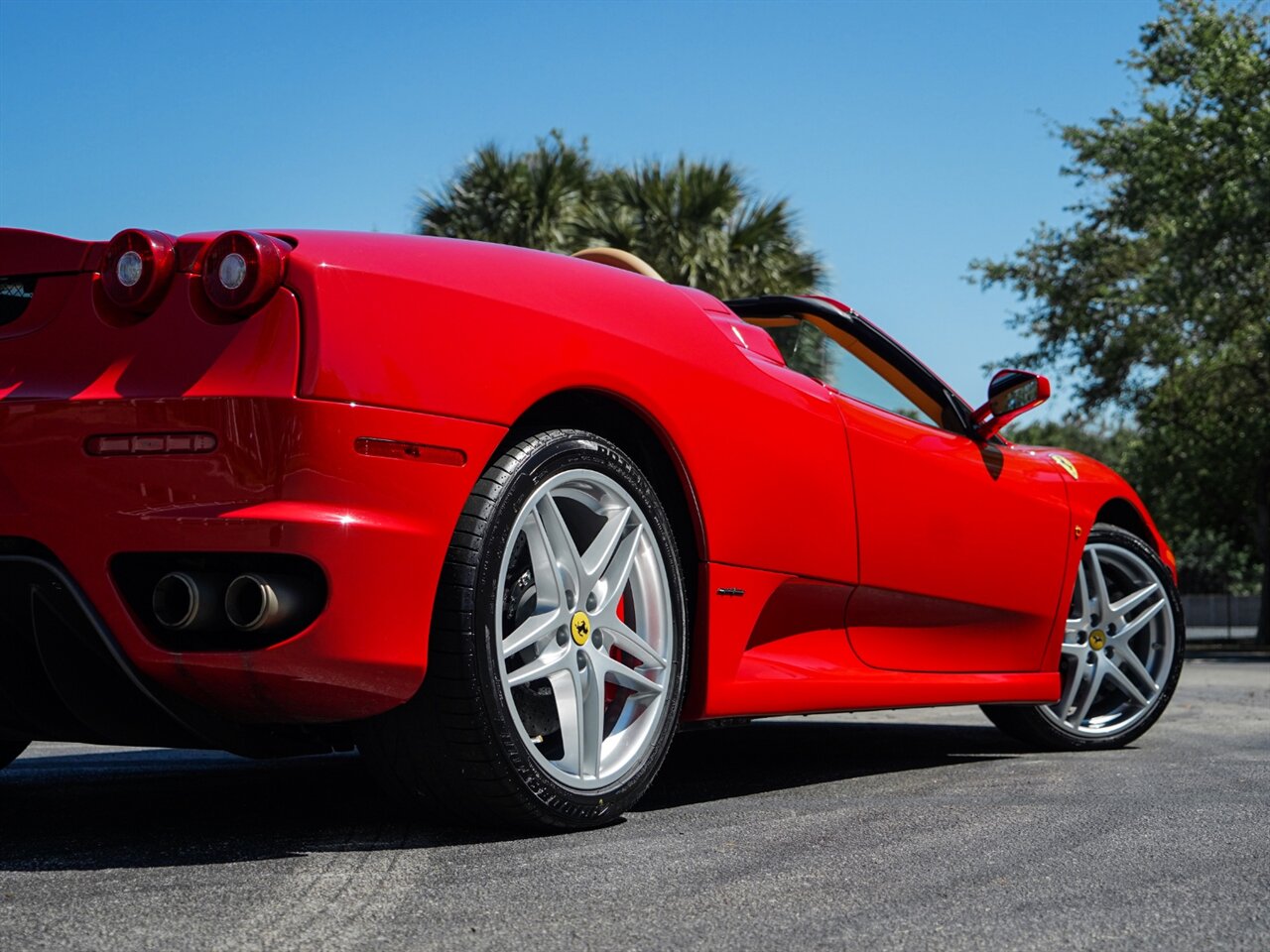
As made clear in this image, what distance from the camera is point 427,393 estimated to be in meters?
2.65

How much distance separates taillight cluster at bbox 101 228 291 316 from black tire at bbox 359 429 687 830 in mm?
553

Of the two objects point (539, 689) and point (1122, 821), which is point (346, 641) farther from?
point (1122, 821)

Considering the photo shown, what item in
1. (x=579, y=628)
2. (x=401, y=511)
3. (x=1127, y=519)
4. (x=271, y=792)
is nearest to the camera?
(x=401, y=511)

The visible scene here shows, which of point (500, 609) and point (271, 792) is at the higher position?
point (500, 609)

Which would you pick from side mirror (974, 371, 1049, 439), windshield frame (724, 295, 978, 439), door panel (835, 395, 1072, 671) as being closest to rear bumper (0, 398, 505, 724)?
door panel (835, 395, 1072, 671)

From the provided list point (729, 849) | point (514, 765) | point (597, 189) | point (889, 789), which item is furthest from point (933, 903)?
point (597, 189)

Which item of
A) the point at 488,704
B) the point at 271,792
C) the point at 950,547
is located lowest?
the point at 271,792

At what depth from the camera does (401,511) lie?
8.48 feet

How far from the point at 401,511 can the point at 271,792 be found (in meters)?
1.47

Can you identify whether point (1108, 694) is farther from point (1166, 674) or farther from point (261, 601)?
point (261, 601)

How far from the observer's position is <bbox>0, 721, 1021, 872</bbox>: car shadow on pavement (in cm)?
279

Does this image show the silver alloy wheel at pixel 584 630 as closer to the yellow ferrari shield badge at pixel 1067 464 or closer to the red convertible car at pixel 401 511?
the red convertible car at pixel 401 511

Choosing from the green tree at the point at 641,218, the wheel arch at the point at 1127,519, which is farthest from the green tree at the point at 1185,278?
the wheel arch at the point at 1127,519

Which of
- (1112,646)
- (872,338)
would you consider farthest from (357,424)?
(1112,646)
